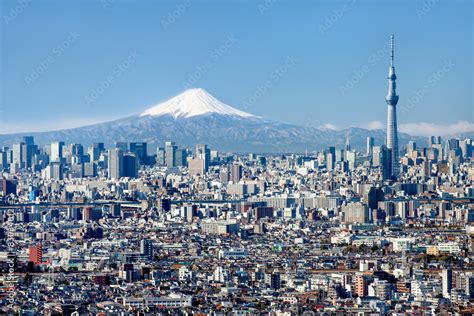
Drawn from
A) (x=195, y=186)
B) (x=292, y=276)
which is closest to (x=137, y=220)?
(x=195, y=186)

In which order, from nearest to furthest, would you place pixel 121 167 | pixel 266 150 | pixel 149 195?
pixel 149 195 < pixel 121 167 < pixel 266 150

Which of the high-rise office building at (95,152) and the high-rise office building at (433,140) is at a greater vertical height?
the high-rise office building at (433,140)

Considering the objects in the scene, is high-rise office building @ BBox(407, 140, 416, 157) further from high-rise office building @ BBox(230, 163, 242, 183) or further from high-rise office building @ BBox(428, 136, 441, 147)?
high-rise office building @ BBox(230, 163, 242, 183)

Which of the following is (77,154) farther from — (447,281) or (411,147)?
(447,281)

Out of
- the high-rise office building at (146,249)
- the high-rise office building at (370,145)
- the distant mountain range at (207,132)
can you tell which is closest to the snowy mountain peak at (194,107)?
the distant mountain range at (207,132)

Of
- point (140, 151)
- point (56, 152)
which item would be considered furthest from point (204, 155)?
point (56, 152)

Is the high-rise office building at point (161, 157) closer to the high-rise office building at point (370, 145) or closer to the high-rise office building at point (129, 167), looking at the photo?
the high-rise office building at point (129, 167)

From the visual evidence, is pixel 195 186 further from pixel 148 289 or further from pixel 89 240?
pixel 148 289
